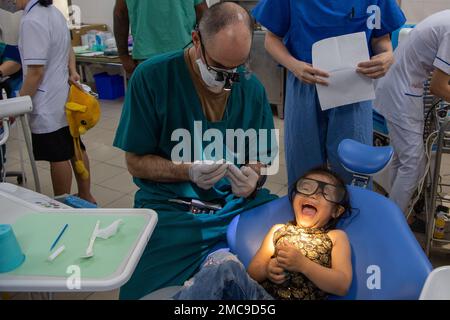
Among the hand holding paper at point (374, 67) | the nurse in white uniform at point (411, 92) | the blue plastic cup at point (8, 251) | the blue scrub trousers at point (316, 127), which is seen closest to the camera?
the blue plastic cup at point (8, 251)

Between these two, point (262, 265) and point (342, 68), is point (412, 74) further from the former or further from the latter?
point (262, 265)

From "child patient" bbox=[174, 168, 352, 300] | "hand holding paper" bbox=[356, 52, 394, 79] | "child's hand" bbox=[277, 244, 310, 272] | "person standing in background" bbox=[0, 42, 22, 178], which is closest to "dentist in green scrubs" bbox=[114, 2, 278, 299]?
"child patient" bbox=[174, 168, 352, 300]

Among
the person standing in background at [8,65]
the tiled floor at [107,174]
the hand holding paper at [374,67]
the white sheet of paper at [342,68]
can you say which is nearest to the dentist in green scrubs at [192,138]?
the white sheet of paper at [342,68]

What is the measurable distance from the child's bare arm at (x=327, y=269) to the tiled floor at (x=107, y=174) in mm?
1205

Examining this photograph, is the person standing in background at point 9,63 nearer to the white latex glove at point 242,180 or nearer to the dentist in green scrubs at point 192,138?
the dentist in green scrubs at point 192,138

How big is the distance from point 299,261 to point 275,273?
10 cm

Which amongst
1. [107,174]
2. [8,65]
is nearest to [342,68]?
[8,65]

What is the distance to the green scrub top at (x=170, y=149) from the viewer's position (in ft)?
4.65

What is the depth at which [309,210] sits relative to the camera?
A: 161 cm

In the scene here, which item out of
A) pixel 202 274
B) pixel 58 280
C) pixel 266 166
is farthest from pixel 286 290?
pixel 58 280

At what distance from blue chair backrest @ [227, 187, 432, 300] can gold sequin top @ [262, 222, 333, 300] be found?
2.7 inches

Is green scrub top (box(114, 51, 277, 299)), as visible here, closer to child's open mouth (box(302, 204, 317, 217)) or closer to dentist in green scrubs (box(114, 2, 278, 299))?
dentist in green scrubs (box(114, 2, 278, 299))

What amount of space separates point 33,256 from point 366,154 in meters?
1.20

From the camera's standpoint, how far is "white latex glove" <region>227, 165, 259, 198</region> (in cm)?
→ 153
